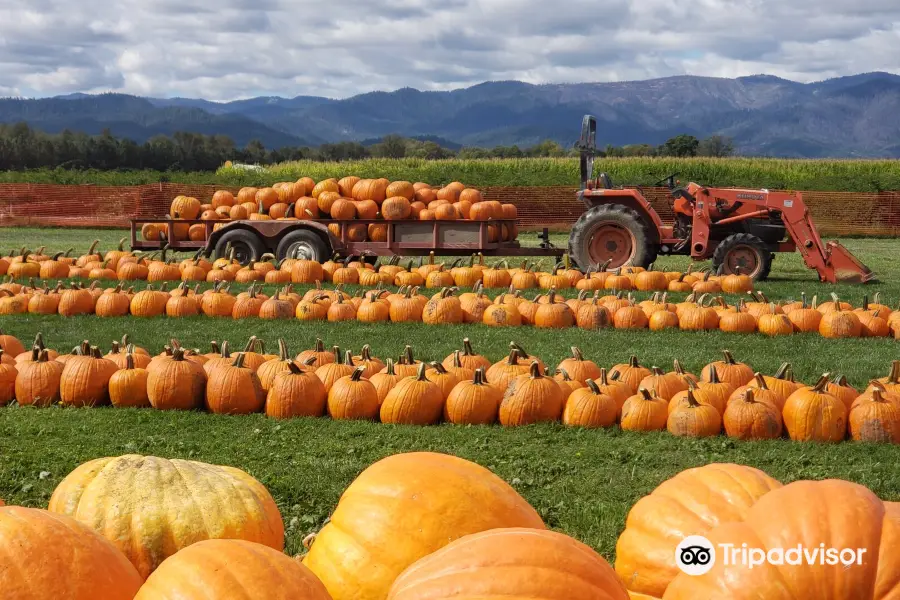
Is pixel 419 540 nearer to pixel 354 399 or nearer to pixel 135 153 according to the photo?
pixel 354 399

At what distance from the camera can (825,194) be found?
106 feet

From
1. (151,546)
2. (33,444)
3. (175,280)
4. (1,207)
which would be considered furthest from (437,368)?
(1,207)

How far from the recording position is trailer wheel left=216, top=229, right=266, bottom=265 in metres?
16.2

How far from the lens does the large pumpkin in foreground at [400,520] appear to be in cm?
257

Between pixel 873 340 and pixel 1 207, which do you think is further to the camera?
pixel 1 207

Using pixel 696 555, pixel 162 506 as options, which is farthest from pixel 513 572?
pixel 162 506

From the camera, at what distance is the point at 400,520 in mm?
2643

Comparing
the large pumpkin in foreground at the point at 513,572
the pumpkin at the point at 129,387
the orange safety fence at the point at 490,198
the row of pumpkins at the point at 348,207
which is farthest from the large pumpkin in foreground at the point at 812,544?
the orange safety fence at the point at 490,198

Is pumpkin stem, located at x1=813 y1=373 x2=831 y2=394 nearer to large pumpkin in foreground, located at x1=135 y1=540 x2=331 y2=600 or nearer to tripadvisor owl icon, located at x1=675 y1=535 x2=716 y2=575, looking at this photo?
tripadvisor owl icon, located at x1=675 y1=535 x2=716 y2=575

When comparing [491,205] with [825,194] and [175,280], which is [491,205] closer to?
[175,280]

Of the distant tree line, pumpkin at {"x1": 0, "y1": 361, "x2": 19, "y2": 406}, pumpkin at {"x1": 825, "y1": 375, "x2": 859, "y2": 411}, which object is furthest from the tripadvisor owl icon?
the distant tree line

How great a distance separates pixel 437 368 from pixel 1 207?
32184 mm

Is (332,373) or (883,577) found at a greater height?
(883,577)

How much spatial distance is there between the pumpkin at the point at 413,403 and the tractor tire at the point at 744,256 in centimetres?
950
